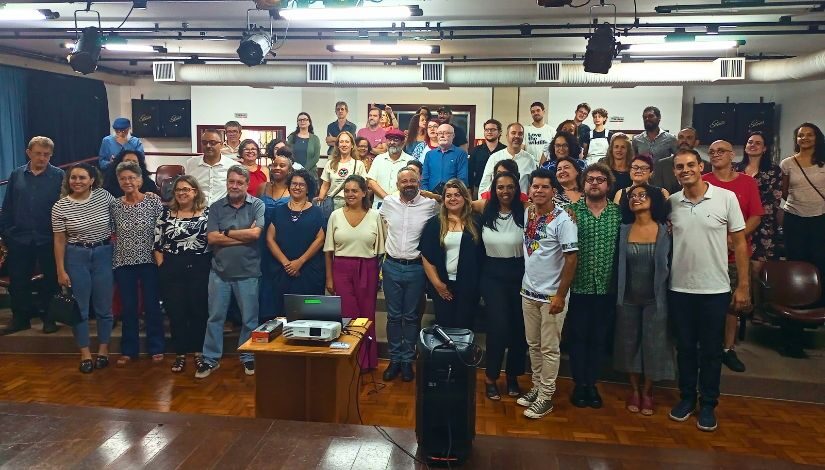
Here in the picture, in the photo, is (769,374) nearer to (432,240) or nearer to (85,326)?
(432,240)

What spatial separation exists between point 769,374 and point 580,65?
5.28 meters

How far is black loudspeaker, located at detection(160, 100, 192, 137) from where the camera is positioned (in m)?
11.8

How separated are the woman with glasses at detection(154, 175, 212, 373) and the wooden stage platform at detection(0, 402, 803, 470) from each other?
1.35 m

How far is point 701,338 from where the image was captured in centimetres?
355

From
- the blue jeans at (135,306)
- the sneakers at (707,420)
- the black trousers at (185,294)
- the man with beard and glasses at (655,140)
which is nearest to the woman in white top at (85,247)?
the blue jeans at (135,306)

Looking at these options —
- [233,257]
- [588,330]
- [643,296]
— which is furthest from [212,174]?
[643,296]

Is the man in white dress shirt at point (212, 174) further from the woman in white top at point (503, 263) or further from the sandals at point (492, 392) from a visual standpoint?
the sandals at point (492, 392)

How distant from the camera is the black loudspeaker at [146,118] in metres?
12.0

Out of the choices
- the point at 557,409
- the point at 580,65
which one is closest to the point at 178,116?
the point at 580,65

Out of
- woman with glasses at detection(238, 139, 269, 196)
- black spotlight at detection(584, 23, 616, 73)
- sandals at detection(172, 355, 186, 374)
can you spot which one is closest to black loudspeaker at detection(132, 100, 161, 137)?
woman with glasses at detection(238, 139, 269, 196)

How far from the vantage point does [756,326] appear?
190 inches

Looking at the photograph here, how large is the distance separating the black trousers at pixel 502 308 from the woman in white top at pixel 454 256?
4.5 inches

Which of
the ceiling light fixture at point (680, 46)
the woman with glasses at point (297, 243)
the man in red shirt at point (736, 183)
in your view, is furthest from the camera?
the ceiling light fixture at point (680, 46)

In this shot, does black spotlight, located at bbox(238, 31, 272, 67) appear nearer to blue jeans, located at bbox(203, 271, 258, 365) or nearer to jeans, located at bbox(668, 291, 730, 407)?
blue jeans, located at bbox(203, 271, 258, 365)
